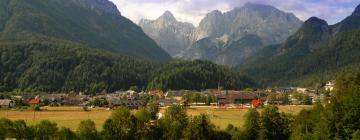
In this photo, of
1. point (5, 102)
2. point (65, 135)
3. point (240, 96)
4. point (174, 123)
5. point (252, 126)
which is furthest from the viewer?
point (240, 96)

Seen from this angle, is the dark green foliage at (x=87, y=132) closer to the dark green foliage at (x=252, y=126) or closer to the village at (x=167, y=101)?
the dark green foliage at (x=252, y=126)

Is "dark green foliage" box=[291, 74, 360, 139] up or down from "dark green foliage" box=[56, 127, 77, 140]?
up

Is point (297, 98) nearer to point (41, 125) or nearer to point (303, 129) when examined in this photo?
point (303, 129)

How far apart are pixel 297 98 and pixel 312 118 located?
10640cm

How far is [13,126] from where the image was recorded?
78188 millimetres

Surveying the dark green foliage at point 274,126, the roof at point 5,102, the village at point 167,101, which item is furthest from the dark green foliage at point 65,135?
the roof at point 5,102

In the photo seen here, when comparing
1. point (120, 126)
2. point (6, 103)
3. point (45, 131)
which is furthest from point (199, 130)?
point (6, 103)

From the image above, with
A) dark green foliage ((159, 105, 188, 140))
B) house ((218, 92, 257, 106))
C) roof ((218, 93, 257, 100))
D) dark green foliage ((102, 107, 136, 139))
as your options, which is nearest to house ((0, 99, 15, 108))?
dark green foliage ((102, 107, 136, 139))

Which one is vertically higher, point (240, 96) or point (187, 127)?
point (240, 96)

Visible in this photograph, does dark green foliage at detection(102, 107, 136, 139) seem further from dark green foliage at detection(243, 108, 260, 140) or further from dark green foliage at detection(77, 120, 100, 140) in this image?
dark green foliage at detection(243, 108, 260, 140)

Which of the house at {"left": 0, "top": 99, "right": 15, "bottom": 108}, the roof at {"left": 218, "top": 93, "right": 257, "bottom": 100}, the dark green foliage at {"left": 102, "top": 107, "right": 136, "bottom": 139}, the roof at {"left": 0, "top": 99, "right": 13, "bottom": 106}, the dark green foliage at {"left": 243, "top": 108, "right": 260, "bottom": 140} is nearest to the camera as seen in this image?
the dark green foliage at {"left": 102, "top": 107, "right": 136, "bottom": 139}

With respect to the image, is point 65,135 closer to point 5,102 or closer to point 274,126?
point 274,126

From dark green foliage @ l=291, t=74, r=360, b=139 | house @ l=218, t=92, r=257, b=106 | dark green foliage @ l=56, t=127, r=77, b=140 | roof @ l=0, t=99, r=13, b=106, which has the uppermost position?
house @ l=218, t=92, r=257, b=106

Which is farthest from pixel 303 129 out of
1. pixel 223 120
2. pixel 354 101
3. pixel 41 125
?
pixel 41 125
